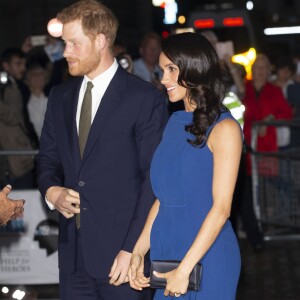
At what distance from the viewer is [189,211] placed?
193 inches

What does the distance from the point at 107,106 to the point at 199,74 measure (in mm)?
974

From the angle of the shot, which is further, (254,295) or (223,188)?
(254,295)

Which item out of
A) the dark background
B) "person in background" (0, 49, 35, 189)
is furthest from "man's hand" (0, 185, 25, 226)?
the dark background

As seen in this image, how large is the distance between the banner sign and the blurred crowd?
649mm

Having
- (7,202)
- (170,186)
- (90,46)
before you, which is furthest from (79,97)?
(170,186)

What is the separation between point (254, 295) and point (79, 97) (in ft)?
13.7

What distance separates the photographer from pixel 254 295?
9602 millimetres

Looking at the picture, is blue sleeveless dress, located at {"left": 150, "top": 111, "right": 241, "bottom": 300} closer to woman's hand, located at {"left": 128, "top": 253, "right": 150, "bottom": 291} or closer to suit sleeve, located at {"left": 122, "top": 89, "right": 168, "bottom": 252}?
woman's hand, located at {"left": 128, "top": 253, "right": 150, "bottom": 291}

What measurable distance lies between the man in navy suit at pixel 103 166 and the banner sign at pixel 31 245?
392 cm

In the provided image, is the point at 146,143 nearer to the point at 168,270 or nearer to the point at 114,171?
the point at 114,171

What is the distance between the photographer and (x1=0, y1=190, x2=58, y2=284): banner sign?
9727 millimetres

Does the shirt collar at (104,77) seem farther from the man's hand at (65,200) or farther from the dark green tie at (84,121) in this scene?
the man's hand at (65,200)

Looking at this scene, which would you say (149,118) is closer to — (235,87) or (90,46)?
(90,46)

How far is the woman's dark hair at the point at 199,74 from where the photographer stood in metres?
4.91
